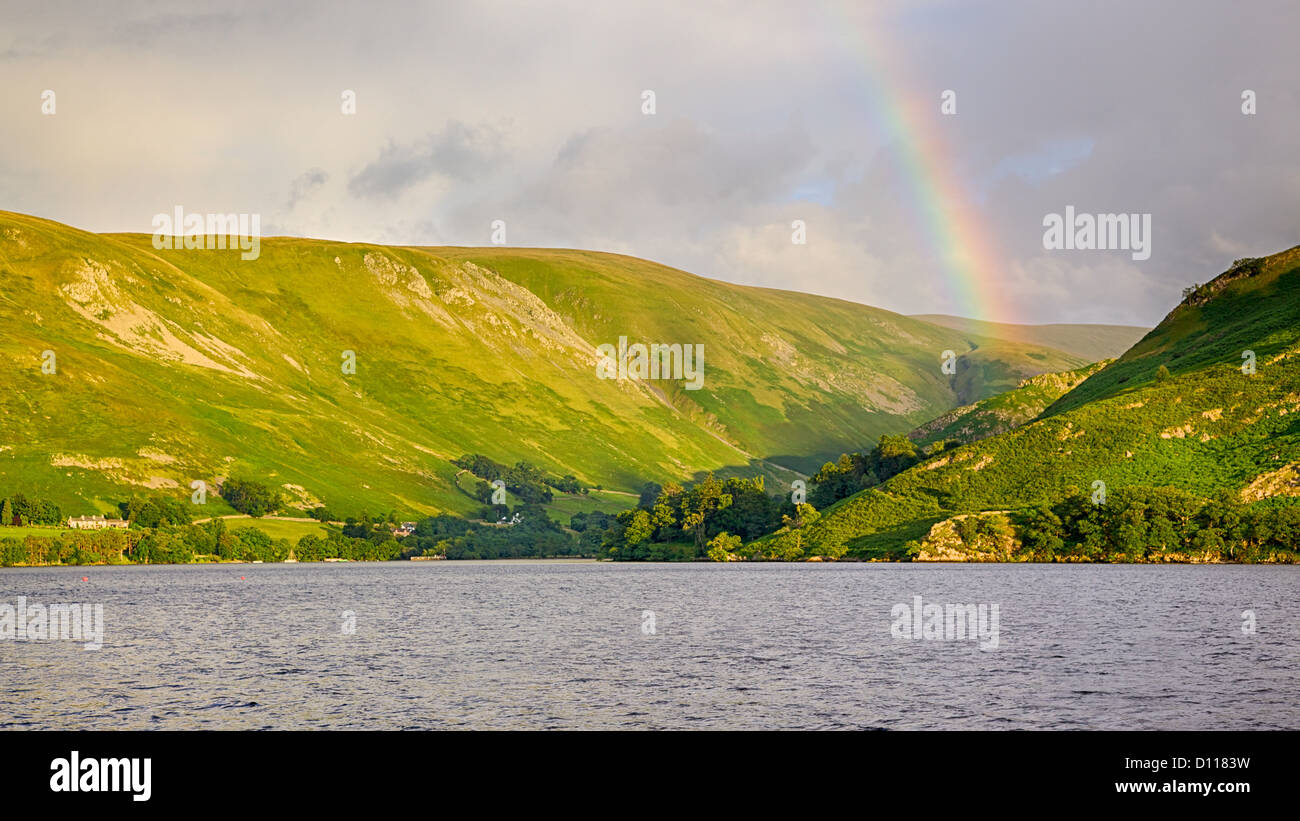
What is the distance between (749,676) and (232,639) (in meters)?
51.0

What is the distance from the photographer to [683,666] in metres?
76.9

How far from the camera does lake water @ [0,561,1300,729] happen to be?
2275 inches

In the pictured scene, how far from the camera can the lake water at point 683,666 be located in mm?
57781

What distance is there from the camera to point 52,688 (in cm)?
6919
